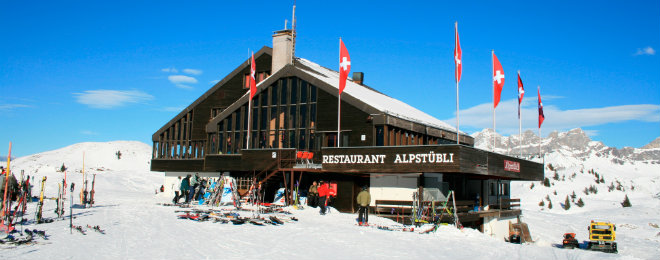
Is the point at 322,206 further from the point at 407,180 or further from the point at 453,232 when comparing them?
the point at 453,232

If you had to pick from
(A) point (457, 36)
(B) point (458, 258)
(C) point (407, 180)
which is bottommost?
(B) point (458, 258)

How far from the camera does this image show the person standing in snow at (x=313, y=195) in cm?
3017

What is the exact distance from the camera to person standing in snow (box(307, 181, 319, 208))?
30.2 m

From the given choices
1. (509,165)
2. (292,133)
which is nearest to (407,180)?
(509,165)

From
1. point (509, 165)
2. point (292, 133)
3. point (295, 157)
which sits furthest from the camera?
point (292, 133)

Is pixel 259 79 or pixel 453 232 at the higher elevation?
pixel 259 79

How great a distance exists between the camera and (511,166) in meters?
33.1

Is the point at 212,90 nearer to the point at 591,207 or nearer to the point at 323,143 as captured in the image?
the point at 323,143

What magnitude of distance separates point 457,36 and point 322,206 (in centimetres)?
1168

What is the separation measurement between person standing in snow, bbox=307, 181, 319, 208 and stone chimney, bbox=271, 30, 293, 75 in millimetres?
15159

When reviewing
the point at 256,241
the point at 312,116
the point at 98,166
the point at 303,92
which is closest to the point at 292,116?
the point at 312,116

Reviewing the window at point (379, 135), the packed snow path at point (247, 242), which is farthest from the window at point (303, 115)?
the packed snow path at point (247, 242)

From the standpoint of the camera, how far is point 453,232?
22094 mm

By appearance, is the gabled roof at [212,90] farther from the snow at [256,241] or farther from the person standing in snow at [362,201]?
the person standing in snow at [362,201]
